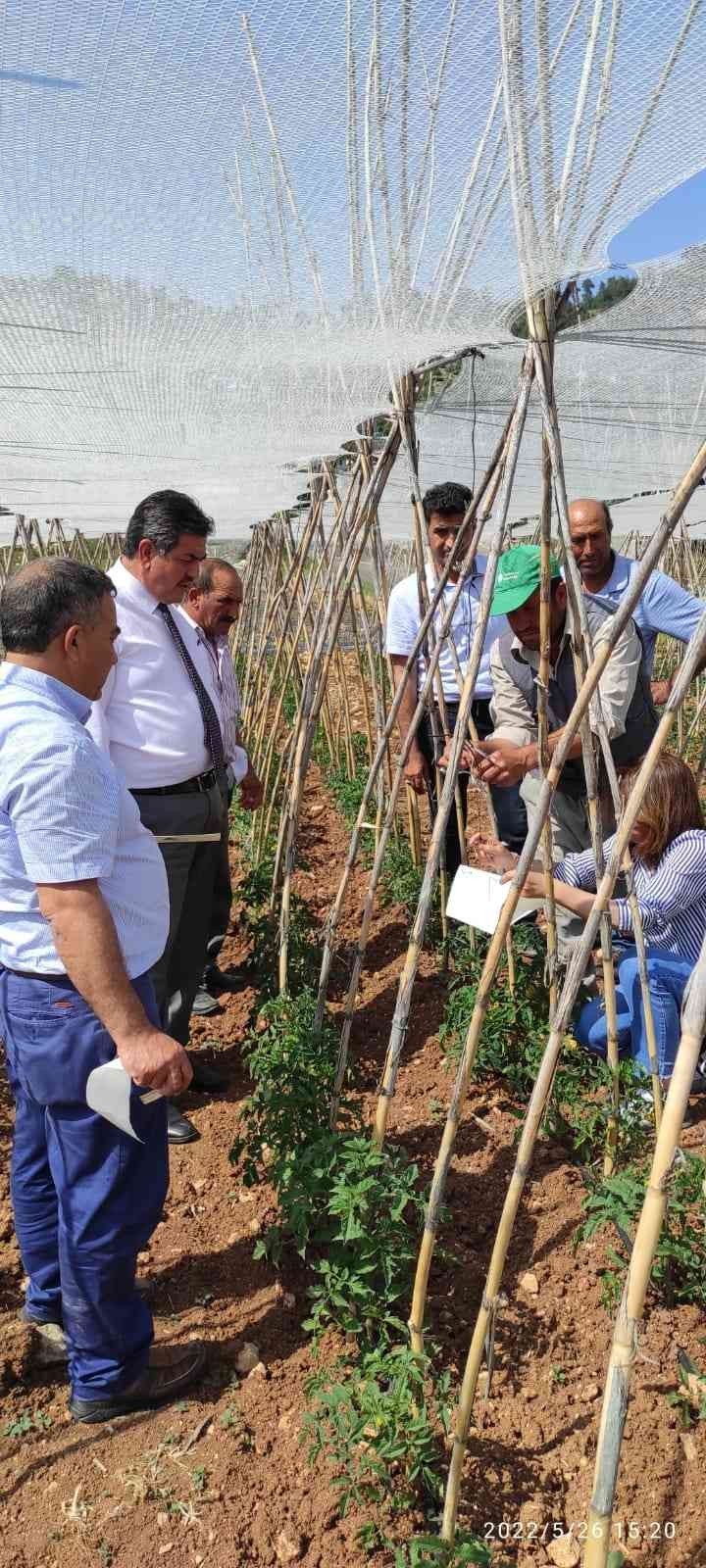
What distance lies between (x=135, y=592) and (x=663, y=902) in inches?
65.4

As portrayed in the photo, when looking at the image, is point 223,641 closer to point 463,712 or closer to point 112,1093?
point 463,712

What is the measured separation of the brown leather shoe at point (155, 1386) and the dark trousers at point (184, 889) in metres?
0.95

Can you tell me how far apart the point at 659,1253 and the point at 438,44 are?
2187 mm

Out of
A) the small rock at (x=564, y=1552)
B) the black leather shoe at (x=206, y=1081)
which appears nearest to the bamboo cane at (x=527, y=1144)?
the small rock at (x=564, y=1552)

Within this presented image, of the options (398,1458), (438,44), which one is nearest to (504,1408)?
(398,1458)

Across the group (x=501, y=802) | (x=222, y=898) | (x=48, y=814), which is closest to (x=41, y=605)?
(x=48, y=814)

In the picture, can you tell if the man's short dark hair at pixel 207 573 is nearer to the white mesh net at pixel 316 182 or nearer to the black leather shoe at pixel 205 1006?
the white mesh net at pixel 316 182

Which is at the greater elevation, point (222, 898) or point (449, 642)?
point (449, 642)

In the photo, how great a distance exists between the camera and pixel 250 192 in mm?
1921

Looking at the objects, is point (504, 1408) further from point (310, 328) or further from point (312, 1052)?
point (310, 328)

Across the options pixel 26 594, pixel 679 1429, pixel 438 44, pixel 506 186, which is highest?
pixel 438 44

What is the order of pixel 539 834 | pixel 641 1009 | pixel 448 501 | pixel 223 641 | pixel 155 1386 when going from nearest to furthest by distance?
pixel 539 834
pixel 155 1386
pixel 641 1009
pixel 223 641
pixel 448 501

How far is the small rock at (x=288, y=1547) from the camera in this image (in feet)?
5.77

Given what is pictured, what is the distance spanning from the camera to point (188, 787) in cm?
292
